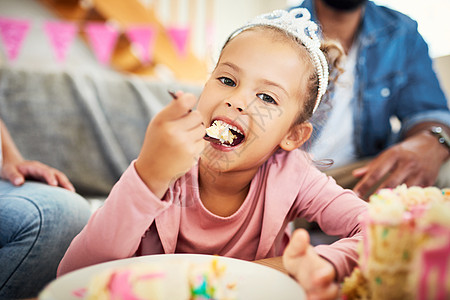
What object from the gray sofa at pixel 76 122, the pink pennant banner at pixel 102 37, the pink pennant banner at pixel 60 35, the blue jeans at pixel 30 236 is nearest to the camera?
the blue jeans at pixel 30 236

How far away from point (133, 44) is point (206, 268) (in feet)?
10.6

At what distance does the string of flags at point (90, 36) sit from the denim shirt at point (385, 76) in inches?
68.6

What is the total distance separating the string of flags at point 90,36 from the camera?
9.33 feet

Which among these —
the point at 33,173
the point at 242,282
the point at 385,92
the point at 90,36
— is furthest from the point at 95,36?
the point at 242,282

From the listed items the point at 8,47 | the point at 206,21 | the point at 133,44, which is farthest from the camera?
the point at 206,21

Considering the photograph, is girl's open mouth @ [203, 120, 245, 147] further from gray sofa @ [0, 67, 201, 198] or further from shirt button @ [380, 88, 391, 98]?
shirt button @ [380, 88, 391, 98]

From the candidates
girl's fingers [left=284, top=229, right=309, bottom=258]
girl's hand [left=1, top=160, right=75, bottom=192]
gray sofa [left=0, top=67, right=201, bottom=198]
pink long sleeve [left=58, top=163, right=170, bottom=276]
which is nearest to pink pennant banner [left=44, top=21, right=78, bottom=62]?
gray sofa [left=0, top=67, right=201, bottom=198]

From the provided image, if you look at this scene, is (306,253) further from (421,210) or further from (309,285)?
(421,210)

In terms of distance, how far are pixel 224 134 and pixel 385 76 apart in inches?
48.8

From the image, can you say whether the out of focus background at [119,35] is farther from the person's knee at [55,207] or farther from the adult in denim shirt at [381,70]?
the person's knee at [55,207]

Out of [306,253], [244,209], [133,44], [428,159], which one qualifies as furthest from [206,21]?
[306,253]

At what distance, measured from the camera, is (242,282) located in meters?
0.56

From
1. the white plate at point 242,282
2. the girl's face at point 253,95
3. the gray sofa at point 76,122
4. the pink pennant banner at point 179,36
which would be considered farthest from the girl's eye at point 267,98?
the pink pennant banner at point 179,36

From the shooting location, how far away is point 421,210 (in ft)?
1.53
